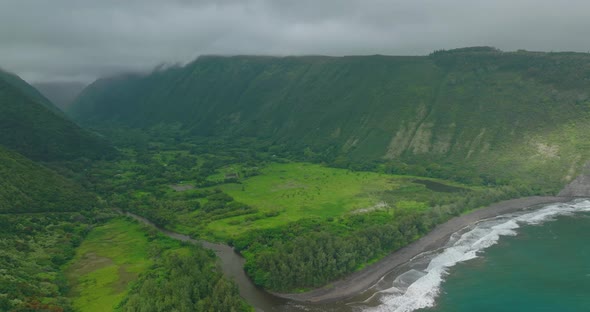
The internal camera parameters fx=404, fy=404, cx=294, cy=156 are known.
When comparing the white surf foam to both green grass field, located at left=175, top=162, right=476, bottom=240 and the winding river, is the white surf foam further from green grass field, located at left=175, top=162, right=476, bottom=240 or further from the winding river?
green grass field, located at left=175, top=162, right=476, bottom=240

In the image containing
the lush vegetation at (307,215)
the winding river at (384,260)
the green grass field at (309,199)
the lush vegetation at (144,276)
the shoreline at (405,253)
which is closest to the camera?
the lush vegetation at (144,276)

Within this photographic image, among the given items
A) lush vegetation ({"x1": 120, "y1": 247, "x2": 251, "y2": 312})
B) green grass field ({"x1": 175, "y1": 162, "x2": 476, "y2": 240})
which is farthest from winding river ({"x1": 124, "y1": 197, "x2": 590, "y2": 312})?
green grass field ({"x1": 175, "y1": 162, "x2": 476, "y2": 240})

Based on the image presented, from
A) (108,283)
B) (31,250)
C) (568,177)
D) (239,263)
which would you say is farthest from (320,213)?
(568,177)

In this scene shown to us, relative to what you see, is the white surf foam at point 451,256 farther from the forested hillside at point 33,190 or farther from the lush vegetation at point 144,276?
the forested hillside at point 33,190

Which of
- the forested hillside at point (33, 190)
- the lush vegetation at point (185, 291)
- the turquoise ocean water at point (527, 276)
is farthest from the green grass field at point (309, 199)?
the forested hillside at point (33, 190)

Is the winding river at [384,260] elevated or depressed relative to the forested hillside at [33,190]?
depressed

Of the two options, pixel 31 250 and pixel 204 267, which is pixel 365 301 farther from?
pixel 31 250
